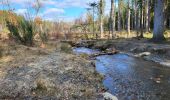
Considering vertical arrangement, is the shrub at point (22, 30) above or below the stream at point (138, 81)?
above

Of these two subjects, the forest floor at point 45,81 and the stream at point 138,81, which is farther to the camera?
the stream at point 138,81

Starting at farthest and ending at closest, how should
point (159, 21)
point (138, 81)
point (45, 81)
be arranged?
point (159, 21)
point (138, 81)
point (45, 81)

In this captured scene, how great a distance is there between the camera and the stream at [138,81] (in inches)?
355

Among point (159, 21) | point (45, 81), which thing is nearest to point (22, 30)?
point (159, 21)

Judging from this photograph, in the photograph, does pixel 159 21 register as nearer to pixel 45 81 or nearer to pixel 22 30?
pixel 22 30

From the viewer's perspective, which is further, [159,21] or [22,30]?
[159,21]

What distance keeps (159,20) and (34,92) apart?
52.6ft

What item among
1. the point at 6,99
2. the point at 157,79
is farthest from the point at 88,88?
the point at 157,79

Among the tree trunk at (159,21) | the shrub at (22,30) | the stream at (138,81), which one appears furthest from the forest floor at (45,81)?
the tree trunk at (159,21)

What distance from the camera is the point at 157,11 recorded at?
22.4 m

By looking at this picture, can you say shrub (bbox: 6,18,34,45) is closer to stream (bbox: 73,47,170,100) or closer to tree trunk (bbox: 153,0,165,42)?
stream (bbox: 73,47,170,100)

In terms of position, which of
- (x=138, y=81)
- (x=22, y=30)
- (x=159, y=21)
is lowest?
(x=138, y=81)

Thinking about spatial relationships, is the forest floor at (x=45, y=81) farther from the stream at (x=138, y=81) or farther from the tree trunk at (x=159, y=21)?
the tree trunk at (x=159, y=21)

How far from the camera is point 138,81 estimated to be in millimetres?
11000
